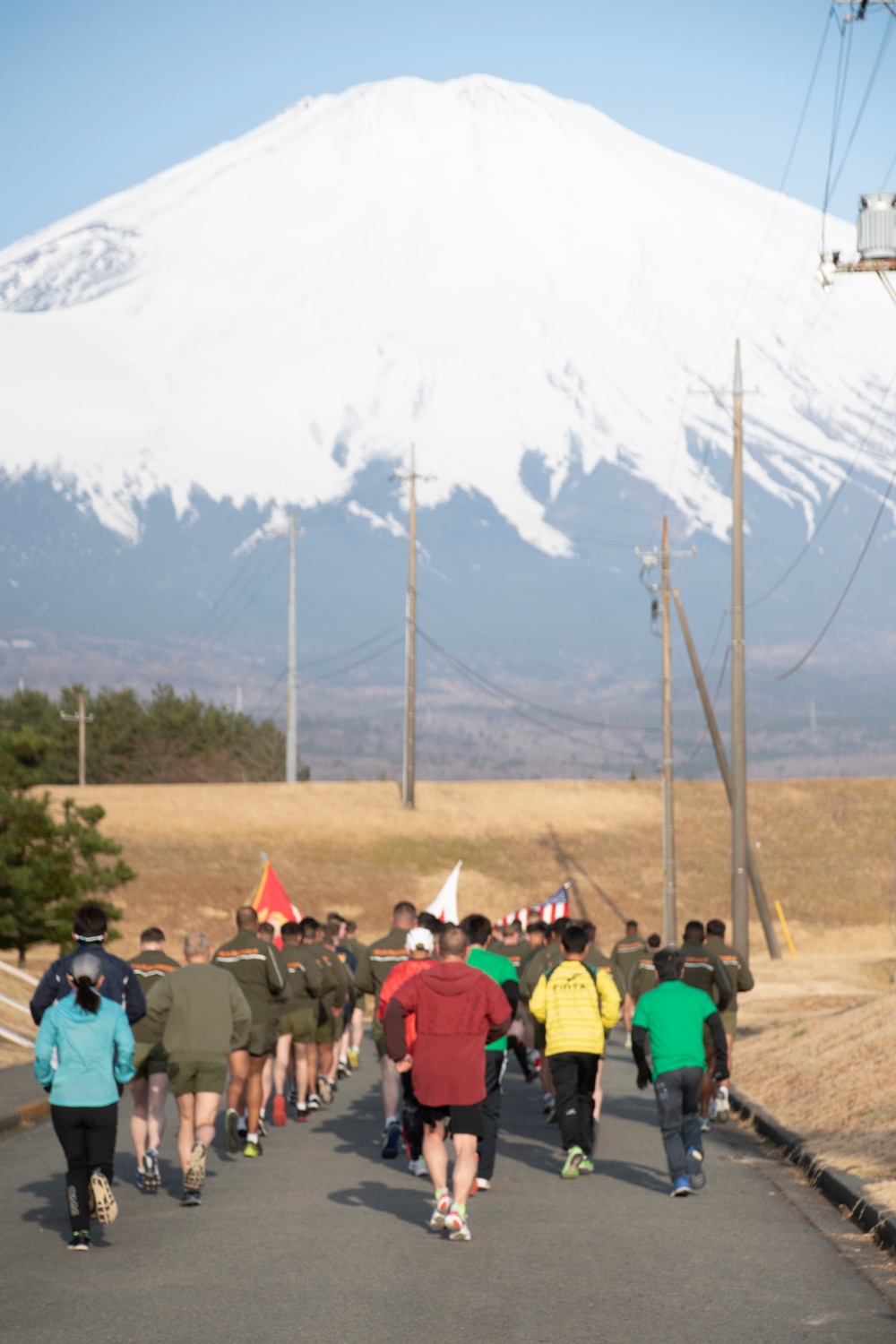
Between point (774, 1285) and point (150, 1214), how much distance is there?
167 inches

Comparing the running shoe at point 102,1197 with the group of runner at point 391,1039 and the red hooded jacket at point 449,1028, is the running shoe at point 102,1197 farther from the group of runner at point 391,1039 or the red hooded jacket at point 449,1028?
the red hooded jacket at point 449,1028

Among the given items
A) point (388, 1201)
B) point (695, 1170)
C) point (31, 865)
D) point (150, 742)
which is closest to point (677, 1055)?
point (695, 1170)

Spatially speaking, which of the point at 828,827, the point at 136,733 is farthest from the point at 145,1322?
Result: the point at 136,733

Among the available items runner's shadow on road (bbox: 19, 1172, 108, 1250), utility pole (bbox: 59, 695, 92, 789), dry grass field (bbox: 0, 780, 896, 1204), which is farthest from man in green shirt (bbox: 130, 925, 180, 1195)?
utility pole (bbox: 59, 695, 92, 789)

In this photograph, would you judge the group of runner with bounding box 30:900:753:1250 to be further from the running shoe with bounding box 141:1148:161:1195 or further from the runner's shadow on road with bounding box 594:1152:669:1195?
the runner's shadow on road with bounding box 594:1152:669:1195

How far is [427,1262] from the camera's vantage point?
987cm

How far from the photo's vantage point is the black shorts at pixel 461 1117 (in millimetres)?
11023

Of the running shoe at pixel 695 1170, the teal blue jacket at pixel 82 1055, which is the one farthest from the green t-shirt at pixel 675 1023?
the teal blue jacket at pixel 82 1055

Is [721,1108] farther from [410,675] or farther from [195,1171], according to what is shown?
[410,675]

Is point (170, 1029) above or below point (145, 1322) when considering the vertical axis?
above

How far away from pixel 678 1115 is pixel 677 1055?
41cm

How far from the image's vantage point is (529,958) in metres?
18.1

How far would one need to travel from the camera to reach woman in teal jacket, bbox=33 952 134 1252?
10.5 m

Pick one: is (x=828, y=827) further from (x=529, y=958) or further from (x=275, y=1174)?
(x=275, y=1174)
